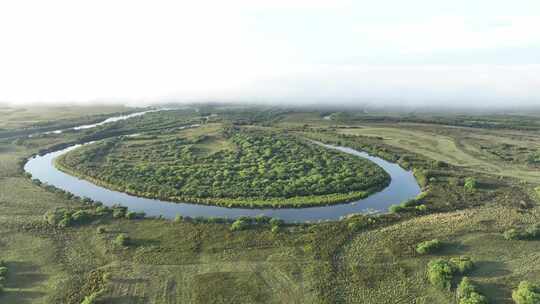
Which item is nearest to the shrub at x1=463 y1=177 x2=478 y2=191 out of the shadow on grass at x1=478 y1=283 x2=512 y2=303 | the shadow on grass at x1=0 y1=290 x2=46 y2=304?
the shadow on grass at x1=478 y1=283 x2=512 y2=303

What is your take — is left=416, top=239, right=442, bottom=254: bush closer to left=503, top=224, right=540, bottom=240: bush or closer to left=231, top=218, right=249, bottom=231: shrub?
left=503, top=224, right=540, bottom=240: bush

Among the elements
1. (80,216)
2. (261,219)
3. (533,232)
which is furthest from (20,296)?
(533,232)

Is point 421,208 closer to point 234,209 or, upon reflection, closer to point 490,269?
point 490,269

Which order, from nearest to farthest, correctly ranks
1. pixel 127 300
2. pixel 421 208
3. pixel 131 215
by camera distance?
1. pixel 127 300
2. pixel 131 215
3. pixel 421 208

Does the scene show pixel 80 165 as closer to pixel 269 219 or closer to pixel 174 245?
pixel 174 245

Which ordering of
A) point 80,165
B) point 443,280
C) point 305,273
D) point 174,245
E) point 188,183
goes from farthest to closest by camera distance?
point 80,165
point 188,183
point 174,245
point 305,273
point 443,280

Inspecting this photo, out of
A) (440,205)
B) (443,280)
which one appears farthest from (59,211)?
(440,205)
